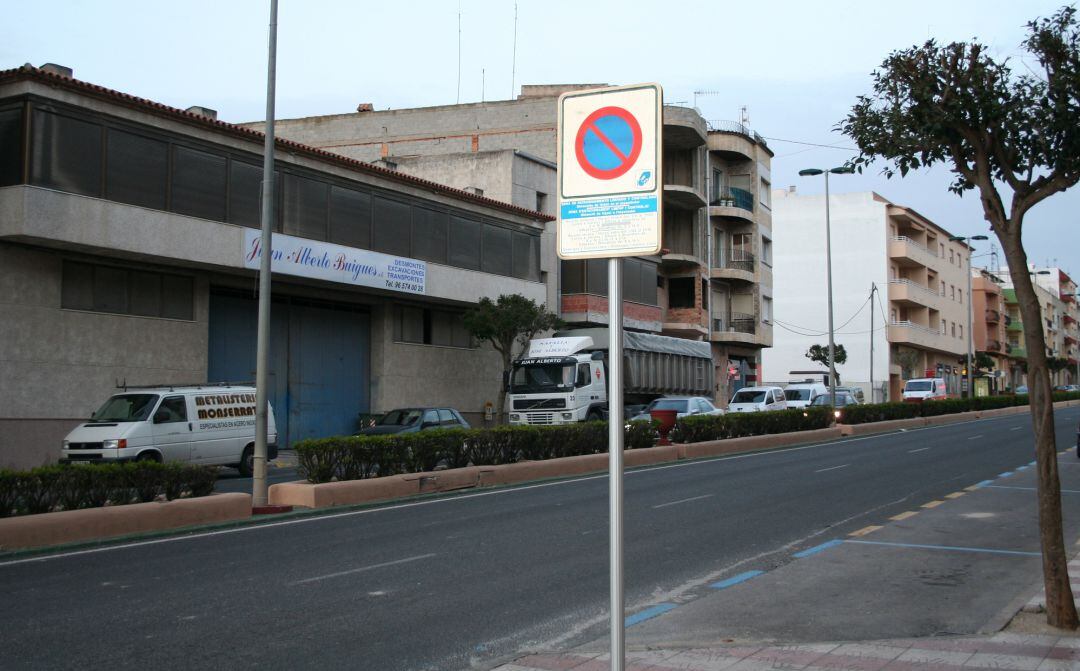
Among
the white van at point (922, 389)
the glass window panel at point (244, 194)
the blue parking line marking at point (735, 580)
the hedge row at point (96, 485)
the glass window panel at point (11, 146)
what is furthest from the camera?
the white van at point (922, 389)

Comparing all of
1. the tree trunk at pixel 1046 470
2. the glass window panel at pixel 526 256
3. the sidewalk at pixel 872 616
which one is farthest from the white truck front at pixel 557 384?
the tree trunk at pixel 1046 470

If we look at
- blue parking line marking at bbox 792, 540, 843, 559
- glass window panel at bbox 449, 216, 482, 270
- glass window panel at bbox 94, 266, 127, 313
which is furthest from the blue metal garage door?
blue parking line marking at bbox 792, 540, 843, 559

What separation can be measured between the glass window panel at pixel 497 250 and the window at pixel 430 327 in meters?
2.05

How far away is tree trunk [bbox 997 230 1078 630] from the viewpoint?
269 inches

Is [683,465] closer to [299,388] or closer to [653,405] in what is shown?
[653,405]

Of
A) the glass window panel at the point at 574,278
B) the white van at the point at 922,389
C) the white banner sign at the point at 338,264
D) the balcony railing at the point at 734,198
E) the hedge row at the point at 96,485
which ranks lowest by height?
the hedge row at the point at 96,485

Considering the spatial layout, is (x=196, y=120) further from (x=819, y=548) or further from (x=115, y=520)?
(x=819, y=548)

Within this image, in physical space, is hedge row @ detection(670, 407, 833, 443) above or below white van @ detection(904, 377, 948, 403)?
below

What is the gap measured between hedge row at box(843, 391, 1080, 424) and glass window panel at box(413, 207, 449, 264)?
53.5ft

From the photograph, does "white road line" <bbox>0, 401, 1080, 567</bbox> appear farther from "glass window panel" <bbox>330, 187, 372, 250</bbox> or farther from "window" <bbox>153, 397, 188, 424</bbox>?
"glass window panel" <bbox>330, 187, 372, 250</bbox>

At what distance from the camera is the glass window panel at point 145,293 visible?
24.2 meters

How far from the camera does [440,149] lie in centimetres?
4703

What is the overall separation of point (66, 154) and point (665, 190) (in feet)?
83.6

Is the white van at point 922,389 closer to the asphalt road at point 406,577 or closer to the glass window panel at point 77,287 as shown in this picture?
the asphalt road at point 406,577
